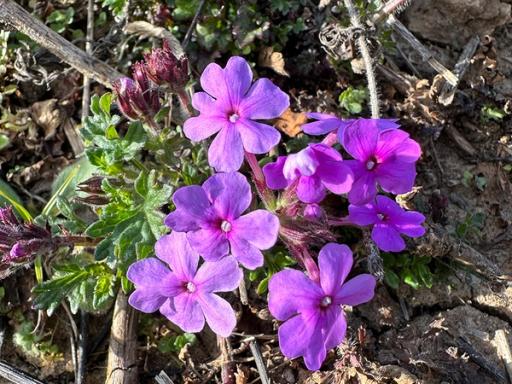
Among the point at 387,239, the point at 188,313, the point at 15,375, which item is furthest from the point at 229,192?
the point at 15,375

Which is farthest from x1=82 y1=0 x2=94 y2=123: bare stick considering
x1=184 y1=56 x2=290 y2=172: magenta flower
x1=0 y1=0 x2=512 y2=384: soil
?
x1=184 y1=56 x2=290 y2=172: magenta flower

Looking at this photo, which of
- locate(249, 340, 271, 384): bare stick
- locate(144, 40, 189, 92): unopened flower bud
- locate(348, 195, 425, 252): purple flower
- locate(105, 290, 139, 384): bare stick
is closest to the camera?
locate(348, 195, 425, 252): purple flower

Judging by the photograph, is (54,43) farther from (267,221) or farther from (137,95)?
(267,221)

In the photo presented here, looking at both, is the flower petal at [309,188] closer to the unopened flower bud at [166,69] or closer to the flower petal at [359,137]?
the flower petal at [359,137]

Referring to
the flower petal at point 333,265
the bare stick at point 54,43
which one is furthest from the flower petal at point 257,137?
the bare stick at point 54,43

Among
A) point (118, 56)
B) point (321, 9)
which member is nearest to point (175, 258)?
point (118, 56)

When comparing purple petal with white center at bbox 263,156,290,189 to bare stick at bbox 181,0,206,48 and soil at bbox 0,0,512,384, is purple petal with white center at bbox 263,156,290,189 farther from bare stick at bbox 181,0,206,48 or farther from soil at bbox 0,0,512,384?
bare stick at bbox 181,0,206,48
